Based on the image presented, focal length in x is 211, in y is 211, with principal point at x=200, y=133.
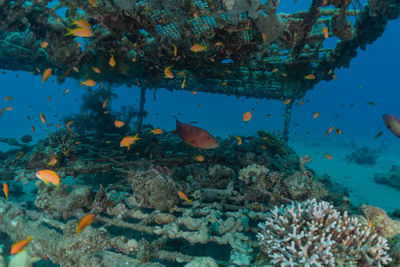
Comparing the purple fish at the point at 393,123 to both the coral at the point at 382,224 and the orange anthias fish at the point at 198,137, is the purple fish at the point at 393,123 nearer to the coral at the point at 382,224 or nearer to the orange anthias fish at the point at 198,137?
the coral at the point at 382,224

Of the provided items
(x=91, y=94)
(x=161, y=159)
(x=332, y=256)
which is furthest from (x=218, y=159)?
(x=91, y=94)

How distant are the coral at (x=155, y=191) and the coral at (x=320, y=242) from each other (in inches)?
94.6

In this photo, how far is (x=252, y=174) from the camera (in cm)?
600

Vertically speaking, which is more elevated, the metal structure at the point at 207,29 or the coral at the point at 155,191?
the metal structure at the point at 207,29

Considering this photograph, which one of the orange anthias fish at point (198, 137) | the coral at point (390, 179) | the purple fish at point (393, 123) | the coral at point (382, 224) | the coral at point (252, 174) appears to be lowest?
the coral at point (390, 179)

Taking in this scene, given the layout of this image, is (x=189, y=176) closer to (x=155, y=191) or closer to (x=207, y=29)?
(x=155, y=191)

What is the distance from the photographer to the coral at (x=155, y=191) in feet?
15.7

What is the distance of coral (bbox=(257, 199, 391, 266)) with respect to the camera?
2617mm

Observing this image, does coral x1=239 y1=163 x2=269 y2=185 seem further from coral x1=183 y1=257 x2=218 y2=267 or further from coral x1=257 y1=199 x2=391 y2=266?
coral x1=183 y1=257 x2=218 y2=267

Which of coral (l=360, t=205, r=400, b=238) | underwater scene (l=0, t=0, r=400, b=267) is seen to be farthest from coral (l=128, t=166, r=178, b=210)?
coral (l=360, t=205, r=400, b=238)

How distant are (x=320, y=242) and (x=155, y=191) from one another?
131 inches

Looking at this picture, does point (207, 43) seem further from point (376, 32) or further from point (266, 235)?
point (266, 235)

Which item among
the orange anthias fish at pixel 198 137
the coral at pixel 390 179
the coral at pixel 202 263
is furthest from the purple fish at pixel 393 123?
the coral at pixel 390 179

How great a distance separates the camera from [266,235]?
3018 millimetres
